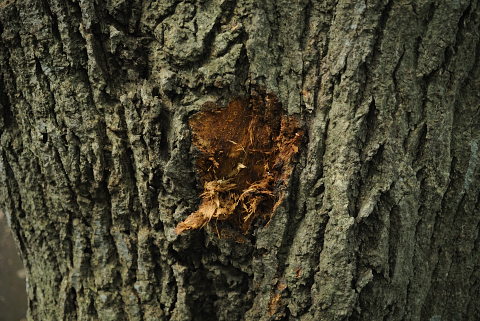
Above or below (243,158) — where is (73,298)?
below

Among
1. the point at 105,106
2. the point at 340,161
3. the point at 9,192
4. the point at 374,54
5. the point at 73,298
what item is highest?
the point at 374,54

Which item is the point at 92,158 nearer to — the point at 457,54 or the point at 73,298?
the point at 73,298

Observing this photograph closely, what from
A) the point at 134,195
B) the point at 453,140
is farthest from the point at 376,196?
the point at 134,195

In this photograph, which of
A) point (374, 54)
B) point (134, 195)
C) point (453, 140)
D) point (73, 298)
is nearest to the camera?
point (374, 54)
